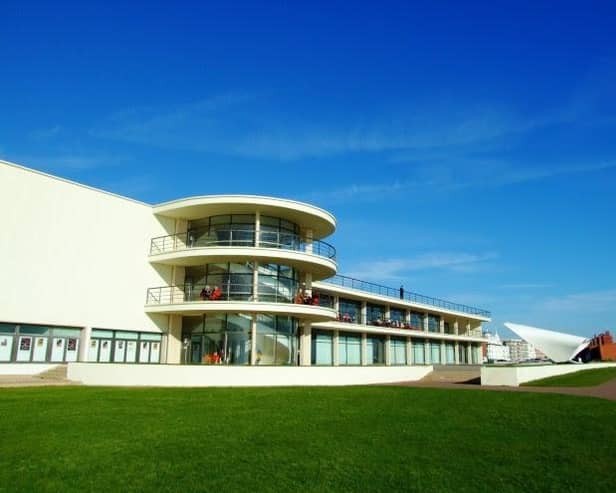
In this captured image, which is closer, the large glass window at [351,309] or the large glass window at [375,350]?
the large glass window at [351,309]

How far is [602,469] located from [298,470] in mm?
4550

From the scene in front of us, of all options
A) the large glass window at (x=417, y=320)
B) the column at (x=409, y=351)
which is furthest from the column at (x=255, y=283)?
the large glass window at (x=417, y=320)

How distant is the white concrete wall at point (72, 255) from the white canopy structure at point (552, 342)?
32.0 meters

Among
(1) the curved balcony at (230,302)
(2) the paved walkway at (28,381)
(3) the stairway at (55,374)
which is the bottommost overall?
(2) the paved walkway at (28,381)

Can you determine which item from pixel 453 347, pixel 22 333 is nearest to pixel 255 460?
pixel 22 333

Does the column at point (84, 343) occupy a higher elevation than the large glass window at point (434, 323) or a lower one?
lower

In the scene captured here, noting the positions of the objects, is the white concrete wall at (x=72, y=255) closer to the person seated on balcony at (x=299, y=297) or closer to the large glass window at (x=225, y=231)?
the large glass window at (x=225, y=231)

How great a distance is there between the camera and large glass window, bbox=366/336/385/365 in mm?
43062

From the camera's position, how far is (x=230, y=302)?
26578 millimetres

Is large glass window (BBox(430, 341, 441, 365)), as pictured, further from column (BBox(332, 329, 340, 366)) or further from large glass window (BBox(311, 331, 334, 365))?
large glass window (BBox(311, 331, 334, 365))

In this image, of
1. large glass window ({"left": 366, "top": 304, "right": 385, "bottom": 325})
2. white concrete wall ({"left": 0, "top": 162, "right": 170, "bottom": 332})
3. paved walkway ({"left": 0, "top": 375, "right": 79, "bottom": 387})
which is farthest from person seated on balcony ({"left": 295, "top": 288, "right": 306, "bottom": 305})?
large glass window ({"left": 366, "top": 304, "right": 385, "bottom": 325})

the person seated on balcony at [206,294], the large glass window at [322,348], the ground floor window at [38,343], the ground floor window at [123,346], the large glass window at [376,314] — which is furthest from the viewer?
the large glass window at [376,314]

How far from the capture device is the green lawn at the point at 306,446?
7461mm

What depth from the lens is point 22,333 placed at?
83.0 feet
